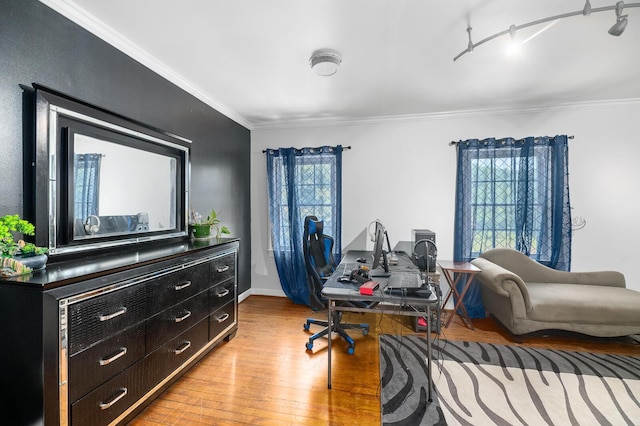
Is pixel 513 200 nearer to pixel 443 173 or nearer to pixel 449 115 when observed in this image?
pixel 443 173

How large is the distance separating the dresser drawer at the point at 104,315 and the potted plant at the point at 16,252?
310 mm

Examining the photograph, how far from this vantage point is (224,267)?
261 centimetres

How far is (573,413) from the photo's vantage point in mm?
1795

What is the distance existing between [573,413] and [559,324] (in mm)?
1157

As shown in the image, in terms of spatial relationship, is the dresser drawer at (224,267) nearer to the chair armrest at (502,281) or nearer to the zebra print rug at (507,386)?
the zebra print rug at (507,386)

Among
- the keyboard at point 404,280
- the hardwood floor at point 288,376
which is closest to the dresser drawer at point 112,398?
the hardwood floor at point 288,376

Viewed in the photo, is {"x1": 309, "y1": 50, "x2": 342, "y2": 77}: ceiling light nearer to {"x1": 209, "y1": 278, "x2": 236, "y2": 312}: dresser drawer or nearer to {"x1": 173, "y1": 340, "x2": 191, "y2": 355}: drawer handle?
{"x1": 209, "y1": 278, "x2": 236, "y2": 312}: dresser drawer

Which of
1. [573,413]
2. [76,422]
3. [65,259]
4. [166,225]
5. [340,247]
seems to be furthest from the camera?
[340,247]

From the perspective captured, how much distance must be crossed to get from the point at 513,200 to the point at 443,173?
0.89 meters

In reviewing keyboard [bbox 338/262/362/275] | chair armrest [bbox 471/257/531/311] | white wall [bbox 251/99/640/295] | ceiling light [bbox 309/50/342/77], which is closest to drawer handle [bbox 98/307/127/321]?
keyboard [bbox 338/262/362/275]

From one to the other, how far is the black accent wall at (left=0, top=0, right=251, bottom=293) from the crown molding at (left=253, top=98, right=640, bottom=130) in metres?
1.12

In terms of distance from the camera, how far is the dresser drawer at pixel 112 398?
138cm

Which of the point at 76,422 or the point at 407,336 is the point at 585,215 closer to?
the point at 407,336

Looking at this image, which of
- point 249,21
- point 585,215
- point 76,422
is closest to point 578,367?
point 585,215
